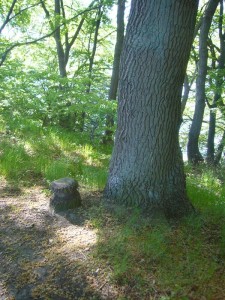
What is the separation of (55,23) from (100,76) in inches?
231

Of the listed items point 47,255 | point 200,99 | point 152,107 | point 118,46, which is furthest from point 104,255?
point 118,46

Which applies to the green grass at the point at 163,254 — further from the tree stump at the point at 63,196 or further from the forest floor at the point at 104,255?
the tree stump at the point at 63,196

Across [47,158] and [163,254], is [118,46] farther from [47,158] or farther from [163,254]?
[163,254]

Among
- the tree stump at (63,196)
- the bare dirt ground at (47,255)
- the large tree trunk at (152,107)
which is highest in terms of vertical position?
the large tree trunk at (152,107)

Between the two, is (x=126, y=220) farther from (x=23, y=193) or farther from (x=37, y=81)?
(x=37, y=81)

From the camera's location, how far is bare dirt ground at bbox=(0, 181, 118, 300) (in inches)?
107

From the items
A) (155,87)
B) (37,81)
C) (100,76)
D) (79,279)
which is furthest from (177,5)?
(100,76)

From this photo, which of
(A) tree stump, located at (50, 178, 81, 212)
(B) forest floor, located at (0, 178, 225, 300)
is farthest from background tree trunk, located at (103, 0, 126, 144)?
(B) forest floor, located at (0, 178, 225, 300)

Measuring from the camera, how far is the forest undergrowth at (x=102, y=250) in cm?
274

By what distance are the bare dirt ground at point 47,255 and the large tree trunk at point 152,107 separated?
776 mm

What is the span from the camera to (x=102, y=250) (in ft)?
10.1

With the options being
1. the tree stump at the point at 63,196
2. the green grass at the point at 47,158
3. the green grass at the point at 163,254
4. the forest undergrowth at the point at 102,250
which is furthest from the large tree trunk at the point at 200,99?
the tree stump at the point at 63,196

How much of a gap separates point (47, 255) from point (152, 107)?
2.05 metres

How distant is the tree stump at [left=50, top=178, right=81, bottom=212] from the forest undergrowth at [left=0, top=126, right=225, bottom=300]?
105 mm
